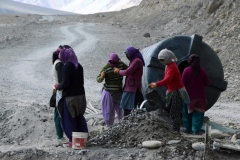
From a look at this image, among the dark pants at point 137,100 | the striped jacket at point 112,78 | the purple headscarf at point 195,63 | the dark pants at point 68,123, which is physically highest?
the purple headscarf at point 195,63

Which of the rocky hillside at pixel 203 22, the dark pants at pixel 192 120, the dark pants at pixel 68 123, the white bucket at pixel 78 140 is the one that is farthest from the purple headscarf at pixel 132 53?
the rocky hillside at pixel 203 22

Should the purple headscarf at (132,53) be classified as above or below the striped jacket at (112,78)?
above

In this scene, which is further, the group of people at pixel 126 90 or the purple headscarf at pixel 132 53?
the purple headscarf at pixel 132 53

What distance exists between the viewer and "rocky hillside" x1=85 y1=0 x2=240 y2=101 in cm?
1488

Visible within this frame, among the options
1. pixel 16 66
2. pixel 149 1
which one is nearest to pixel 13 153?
pixel 16 66

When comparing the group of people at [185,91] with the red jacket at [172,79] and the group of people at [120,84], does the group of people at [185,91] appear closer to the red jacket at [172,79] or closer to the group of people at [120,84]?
the red jacket at [172,79]

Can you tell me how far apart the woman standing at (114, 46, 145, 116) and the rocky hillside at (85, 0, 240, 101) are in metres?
5.48

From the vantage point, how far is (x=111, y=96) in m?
6.97

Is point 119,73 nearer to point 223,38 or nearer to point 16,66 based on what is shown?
point 16,66

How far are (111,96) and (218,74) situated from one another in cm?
178

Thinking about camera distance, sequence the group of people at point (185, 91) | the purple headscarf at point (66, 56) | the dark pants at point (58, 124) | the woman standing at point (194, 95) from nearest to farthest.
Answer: the purple headscarf at point (66, 56) → the group of people at point (185, 91) → the woman standing at point (194, 95) → the dark pants at point (58, 124)

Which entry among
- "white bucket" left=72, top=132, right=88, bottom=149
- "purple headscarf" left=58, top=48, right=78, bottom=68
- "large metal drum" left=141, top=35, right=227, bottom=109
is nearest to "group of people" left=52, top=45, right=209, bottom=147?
"purple headscarf" left=58, top=48, right=78, bottom=68

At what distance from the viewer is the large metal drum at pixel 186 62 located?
704cm

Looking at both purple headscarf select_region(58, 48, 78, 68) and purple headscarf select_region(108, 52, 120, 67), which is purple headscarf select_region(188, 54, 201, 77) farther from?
purple headscarf select_region(58, 48, 78, 68)
